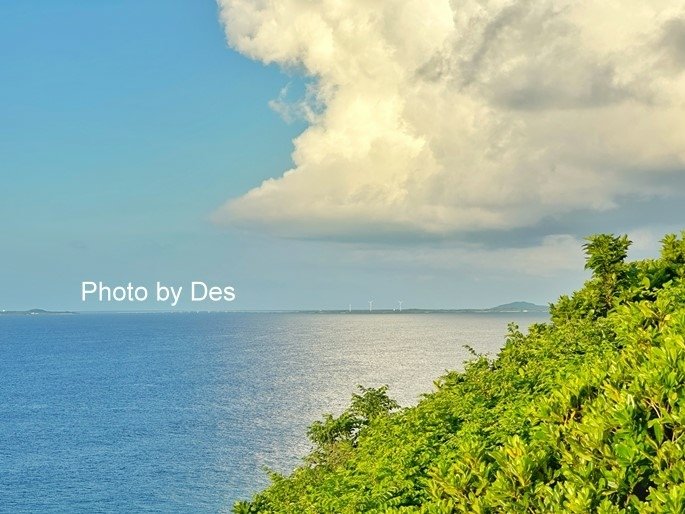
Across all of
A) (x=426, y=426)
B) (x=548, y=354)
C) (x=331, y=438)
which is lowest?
(x=331, y=438)

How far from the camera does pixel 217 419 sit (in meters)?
113

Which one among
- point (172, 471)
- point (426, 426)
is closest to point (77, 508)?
point (172, 471)

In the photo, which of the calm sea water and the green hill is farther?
the calm sea water

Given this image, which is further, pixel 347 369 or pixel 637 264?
pixel 347 369

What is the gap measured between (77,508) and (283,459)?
25.2 metres

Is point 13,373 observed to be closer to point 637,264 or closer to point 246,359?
point 246,359

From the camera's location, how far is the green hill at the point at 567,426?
883 centimetres

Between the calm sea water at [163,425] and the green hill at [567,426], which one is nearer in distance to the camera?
the green hill at [567,426]

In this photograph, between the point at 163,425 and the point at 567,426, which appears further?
the point at 163,425

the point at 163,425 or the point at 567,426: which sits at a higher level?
the point at 567,426

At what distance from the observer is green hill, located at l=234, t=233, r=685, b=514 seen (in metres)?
8.83

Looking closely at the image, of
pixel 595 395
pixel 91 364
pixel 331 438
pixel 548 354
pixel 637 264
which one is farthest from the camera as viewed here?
pixel 91 364

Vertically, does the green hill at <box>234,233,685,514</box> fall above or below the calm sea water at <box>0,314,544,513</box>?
above

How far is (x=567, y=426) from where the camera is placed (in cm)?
1030
